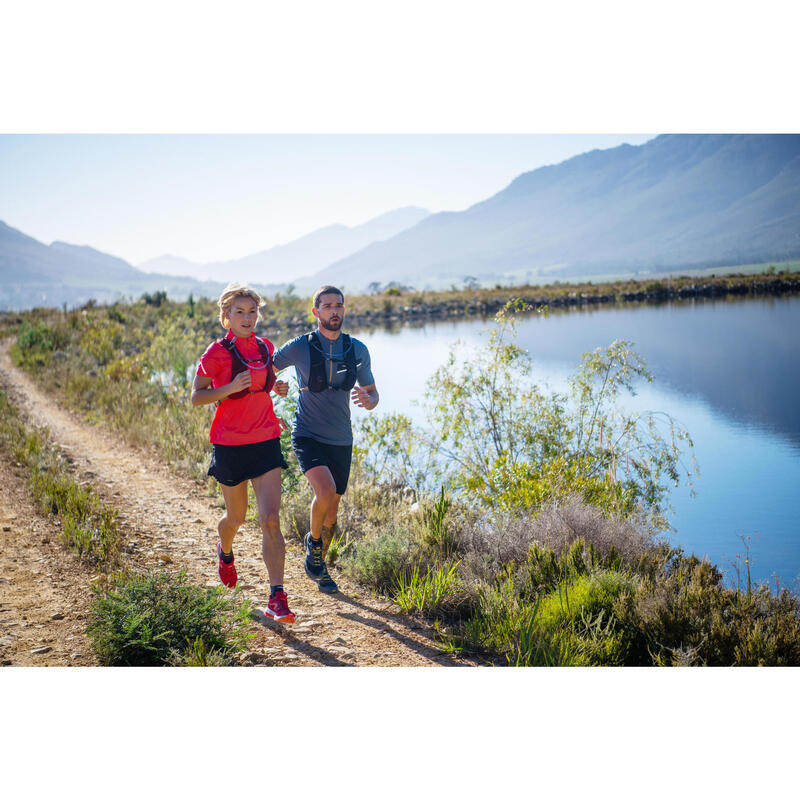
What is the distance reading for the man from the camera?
427cm

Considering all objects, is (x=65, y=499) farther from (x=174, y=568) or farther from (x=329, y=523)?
(x=329, y=523)

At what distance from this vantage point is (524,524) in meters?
5.29

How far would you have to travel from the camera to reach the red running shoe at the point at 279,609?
392 centimetres

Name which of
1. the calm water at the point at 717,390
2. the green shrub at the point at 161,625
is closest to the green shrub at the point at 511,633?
the green shrub at the point at 161,625

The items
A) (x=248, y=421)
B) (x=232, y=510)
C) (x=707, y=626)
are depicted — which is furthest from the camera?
(x=232, y=510)

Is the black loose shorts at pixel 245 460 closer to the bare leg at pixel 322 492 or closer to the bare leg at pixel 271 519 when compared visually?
the bare leg at pixel 271 519

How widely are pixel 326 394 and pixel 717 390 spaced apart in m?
11.8

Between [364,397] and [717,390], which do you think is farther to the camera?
[717,390]

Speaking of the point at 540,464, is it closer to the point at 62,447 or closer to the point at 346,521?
the point at 346,521

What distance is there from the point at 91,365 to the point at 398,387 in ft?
24.7

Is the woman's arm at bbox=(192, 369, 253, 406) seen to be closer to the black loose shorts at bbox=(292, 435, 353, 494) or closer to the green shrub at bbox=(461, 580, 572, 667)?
the black loose shorts at bbox=(292, 435, 353, 494)

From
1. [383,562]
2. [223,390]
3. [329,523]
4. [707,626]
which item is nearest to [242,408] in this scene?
[223,390]

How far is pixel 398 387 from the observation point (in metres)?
15.8

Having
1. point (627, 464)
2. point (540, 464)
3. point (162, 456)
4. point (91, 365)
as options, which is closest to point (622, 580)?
point (540, 464)
